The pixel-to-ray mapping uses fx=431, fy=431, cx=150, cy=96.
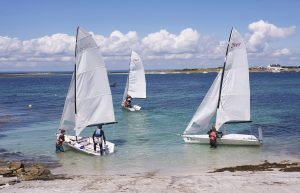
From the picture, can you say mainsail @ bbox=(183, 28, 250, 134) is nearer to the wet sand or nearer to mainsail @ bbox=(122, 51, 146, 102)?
the wet sand

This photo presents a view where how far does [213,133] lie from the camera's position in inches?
1265

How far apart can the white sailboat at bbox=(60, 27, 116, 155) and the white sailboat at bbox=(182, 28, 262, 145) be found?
6.86 metres

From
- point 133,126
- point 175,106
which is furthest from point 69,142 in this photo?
point 175,106

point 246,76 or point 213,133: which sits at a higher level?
point 246,76

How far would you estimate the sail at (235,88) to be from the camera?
33.1m

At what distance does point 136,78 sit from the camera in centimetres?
6066

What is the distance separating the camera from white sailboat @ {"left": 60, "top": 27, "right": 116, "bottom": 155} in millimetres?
30688

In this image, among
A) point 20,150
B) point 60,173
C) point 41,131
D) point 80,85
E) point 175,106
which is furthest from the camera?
point 175,106

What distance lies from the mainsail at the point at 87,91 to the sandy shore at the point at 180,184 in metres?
9.14

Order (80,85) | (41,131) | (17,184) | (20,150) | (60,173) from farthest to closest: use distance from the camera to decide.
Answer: (41,131) < (20,150) < (80,85) < (60,173) < (17,184)

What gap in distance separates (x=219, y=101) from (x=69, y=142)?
11.9 m

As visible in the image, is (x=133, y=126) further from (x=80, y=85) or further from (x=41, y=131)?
(x=80, y=85)

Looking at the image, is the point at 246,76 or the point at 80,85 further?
the point at 246,76

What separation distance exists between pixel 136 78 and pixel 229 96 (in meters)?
28.1
